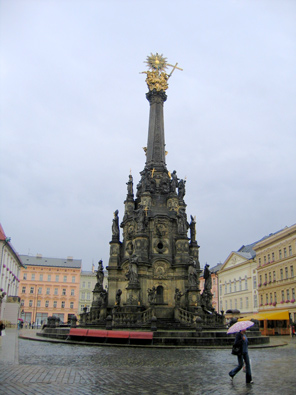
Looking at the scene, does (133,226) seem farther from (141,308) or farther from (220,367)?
(220,367)

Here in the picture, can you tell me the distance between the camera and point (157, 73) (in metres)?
39.1

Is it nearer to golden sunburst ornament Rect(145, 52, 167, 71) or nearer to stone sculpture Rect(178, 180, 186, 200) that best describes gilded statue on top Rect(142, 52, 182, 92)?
golden sunburst ornament Rect(145, 52, 167, 71)

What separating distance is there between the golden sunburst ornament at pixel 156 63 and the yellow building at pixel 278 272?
991 inches

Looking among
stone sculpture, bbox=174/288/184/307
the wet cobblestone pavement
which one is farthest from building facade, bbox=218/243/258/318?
the wet cobblestone pavement

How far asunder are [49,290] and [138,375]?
78.4 metres

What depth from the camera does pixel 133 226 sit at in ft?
106

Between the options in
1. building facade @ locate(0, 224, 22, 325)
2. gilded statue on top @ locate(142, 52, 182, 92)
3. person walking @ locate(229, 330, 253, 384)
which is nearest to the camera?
person walking @ locate(229, 330, 253, 384)

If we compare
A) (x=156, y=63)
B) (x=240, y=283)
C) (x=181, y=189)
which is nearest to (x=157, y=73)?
(x=156, y=63)

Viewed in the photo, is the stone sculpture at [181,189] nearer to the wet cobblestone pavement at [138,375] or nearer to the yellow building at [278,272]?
the wet cobblestone pavement at [138,375]

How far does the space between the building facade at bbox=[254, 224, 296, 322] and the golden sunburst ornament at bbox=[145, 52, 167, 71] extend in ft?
82.6

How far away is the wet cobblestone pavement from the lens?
28.9 ft

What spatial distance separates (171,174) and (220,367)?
24.0 m

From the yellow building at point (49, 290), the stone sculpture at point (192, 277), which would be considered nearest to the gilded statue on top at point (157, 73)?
the stone sculpture at point (192, 277)

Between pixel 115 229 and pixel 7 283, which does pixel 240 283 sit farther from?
pixel 115 229
